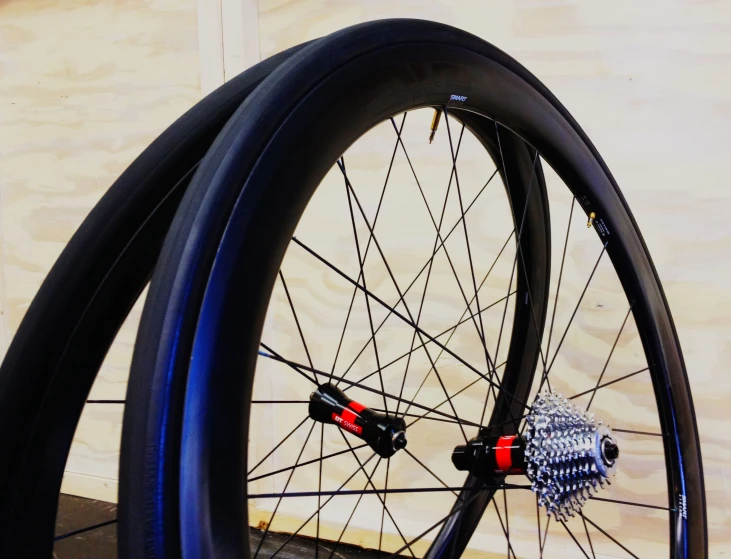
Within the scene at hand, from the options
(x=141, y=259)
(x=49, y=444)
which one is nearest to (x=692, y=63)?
(x=141, y=259)

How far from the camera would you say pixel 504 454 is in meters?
0.61

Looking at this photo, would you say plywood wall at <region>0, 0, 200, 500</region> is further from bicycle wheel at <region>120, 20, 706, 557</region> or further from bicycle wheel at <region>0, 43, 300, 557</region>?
bicycle wheel at <region>0, 43, 300, 557</region>

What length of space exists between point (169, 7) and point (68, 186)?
1.38 feet

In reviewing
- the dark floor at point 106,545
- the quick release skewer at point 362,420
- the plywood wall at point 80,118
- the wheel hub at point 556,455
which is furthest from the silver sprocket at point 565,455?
the plywood wall at point 80,118

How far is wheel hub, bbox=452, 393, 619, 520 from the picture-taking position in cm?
58

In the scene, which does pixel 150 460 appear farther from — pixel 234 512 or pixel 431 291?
pixel 431 291

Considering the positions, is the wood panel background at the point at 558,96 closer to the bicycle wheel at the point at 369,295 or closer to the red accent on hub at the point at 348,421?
the bicycle wheel at the point at 369,295

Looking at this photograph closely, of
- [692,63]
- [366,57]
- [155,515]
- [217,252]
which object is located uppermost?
[692,63]

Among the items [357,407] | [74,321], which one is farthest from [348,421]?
[74,321]

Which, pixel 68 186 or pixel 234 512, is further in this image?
pixel 68 186

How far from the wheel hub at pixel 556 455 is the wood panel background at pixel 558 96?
1.77ft

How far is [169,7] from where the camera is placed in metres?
1.30

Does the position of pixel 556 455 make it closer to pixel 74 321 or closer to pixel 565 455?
pixel 565 455

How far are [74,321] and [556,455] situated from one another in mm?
406
